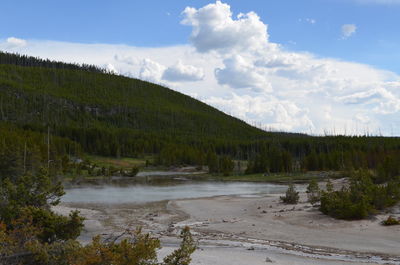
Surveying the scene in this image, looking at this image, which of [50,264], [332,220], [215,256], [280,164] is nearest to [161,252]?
[215,256]

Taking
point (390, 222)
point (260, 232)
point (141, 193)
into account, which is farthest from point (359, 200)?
point (141, 193)

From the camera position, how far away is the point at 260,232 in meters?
26.4

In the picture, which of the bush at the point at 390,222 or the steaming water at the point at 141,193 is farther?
the steaming water at the point at 141,193

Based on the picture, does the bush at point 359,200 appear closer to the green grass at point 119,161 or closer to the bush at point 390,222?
the bush at point 390,222

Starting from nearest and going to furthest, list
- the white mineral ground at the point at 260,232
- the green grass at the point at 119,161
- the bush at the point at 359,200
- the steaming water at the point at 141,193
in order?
the white mineral ground at the point at 260,232, the bush at the point at 359,200, the steaming water at the point at 141,193, the green grass at the point at 119,161

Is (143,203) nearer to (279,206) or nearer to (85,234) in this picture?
(279,206)

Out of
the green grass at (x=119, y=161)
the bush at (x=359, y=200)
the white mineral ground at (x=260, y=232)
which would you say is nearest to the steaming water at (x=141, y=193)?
the white mineral ground at (x=260, y=232)

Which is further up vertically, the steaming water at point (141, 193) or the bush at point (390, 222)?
the bush at point (390, 222)

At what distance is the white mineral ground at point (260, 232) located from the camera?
19688mm

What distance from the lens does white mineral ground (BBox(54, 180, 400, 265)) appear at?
64.6 ft

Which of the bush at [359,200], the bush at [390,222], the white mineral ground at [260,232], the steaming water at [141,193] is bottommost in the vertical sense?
the steaming water at [141,193]

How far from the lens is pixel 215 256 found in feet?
64.4

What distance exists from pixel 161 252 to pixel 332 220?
43.9 feet

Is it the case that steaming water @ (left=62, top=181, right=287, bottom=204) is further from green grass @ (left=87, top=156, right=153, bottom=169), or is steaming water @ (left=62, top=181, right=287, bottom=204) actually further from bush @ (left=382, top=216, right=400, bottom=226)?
green grass @ (left=87, top=156, right=153, bottom=169)
